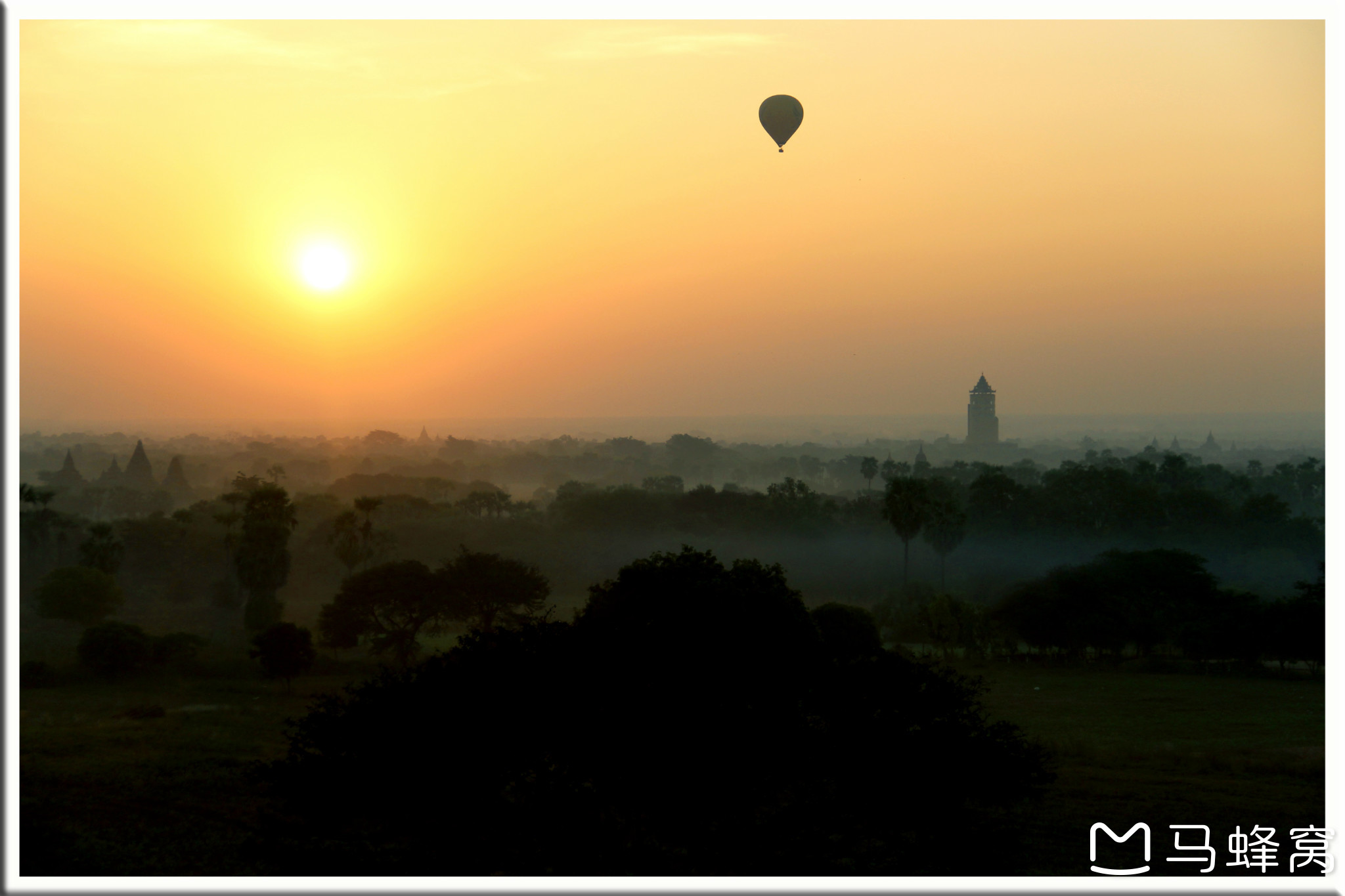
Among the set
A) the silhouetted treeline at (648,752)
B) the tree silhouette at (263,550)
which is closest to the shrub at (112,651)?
the tree silhouette at (263,550)

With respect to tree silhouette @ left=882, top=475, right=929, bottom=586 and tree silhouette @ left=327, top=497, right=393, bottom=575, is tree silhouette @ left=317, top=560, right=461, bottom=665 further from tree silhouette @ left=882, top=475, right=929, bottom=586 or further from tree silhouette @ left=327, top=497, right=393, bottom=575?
tree silhouette @ left=882, top=475, right=929, bottom=586

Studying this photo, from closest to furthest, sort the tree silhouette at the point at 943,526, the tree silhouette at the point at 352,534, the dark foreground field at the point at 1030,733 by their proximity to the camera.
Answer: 1. the dark foreground field at the point at 1030,733
2. the tree silhouette at the point at 352,534
3. the tree silhouette at the point at 943,526

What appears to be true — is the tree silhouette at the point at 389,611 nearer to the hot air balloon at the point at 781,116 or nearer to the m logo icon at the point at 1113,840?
the hot air balloon at the point at 781,116

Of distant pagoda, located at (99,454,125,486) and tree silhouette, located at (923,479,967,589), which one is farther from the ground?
distant pagoda, located at (99,454,125,486)

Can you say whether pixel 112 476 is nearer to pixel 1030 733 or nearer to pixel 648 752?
pixel 1030 733

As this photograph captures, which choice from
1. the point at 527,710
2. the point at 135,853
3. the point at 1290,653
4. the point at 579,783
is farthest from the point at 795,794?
the point at 1290,653

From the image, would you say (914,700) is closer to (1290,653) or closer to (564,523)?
(1290,653)

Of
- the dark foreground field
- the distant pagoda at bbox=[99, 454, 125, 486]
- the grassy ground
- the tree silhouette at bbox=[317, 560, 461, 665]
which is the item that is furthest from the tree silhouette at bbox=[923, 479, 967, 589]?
the distant pagoda at bbox=[99, 454, 125, 486]
